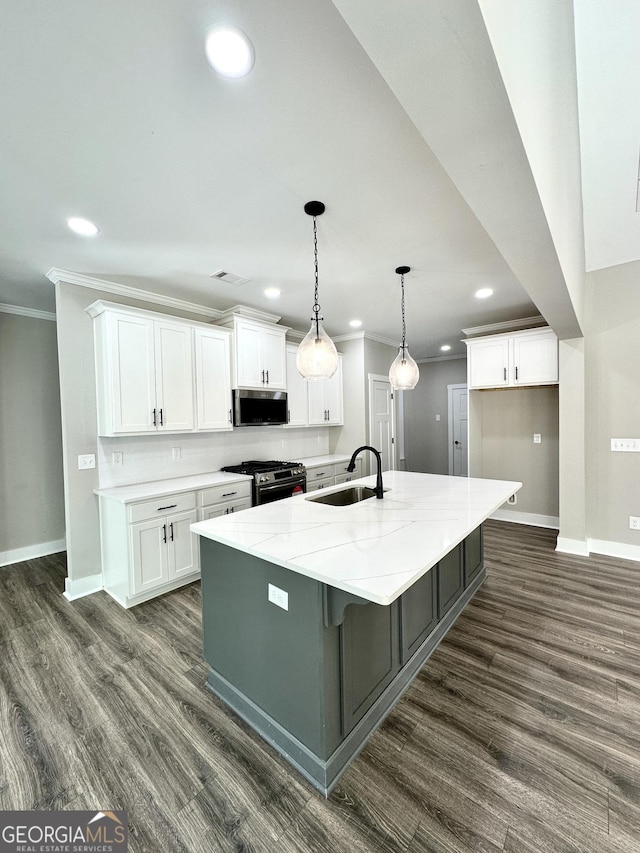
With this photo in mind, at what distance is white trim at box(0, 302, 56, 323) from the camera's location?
12.0ft

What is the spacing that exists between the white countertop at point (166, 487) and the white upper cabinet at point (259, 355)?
3.38 ft

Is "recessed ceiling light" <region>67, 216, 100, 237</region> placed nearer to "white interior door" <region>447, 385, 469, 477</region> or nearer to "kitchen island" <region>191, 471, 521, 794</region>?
"kitchen island" <region>191, 471, 521, 794</region>

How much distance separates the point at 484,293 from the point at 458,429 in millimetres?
3670

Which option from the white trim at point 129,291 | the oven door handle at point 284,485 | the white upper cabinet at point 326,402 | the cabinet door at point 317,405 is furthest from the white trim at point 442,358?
the white trim at point 129,291

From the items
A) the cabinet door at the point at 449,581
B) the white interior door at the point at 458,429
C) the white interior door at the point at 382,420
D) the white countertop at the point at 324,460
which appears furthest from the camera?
the white interior door at the point at 458,429

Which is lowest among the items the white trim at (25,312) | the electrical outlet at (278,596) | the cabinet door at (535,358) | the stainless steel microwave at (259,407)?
the electrical outlet at (278,596)

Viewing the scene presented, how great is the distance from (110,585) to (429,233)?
3839 millimetres

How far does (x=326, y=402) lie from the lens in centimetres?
516

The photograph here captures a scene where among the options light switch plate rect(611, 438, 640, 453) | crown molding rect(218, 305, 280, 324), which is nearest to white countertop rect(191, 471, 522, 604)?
light switch plate rect(611, 438, 640, 453)

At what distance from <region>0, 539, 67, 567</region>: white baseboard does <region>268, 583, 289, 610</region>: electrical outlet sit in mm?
3771

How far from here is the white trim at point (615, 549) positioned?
345 cm

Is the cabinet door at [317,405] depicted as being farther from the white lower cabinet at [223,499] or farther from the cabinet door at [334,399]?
the white lower cabinet at [223,499]

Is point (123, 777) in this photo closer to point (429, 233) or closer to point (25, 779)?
point (25, 779)

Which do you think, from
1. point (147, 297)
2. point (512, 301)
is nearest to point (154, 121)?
point (147, 297)
